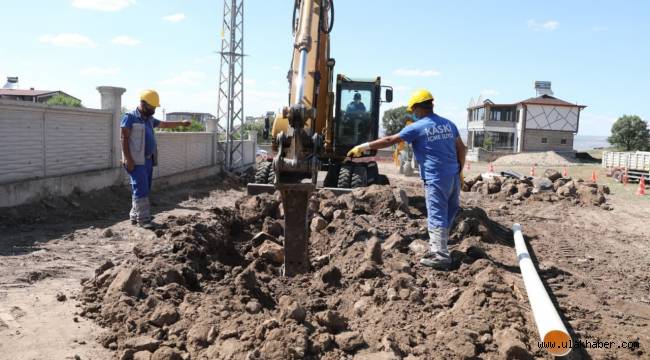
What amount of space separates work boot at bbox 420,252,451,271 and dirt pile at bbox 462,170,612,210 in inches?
345

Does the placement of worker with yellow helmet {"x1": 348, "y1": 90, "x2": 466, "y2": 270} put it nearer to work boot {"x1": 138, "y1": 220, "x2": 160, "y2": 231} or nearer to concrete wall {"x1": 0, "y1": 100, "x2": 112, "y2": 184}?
work boot {"x1": 138, "y1": 220, "x2": 160, "y2": 231}

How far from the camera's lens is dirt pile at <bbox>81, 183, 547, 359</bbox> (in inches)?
141

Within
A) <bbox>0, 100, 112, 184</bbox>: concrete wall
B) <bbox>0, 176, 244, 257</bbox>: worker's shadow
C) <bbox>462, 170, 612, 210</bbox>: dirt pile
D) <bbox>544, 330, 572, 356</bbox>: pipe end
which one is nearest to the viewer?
<bbox>544, 330, 572, 356</bbox>: pipe end

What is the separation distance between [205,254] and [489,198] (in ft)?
34.6

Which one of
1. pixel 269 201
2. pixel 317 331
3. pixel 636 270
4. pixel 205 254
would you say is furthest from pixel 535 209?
pixel 317 331

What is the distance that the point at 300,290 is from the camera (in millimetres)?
5270

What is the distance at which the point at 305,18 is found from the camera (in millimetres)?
7953

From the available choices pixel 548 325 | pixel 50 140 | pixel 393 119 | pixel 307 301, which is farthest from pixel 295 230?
pixel 393 119

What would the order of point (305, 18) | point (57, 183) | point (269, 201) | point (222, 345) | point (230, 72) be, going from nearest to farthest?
1. point (222, 345)
2. point (305, 18)
3. point (269, 201)
4. point (57, 183)
5. point (230, 72)

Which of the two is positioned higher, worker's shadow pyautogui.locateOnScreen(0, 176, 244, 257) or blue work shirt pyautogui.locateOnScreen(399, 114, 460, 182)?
blue work shirt pyautogui.locateOnScreen(399, 114, 460, 182)

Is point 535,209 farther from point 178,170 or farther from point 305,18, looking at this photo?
point 178,170

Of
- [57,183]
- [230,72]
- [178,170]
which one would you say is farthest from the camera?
[230,72]

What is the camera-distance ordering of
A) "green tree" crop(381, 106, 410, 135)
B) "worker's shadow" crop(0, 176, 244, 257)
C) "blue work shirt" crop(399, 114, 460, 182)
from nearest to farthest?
1. "blue work shirt" crop(399, 114, 460, 182)
2. "worker's shadow" crop(0, 176, 244, 257)
3. "green tree" crop(381, 106, 410, 135)

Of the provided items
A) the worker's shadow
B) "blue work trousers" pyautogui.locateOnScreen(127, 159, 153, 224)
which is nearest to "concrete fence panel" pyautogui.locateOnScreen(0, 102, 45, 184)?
the worker's shadow
